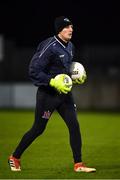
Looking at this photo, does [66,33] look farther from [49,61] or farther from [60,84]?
[60,84]

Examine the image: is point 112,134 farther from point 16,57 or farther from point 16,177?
point 16,57

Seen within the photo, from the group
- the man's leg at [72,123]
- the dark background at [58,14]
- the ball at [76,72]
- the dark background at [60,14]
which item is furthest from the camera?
the dark background at [58,14]

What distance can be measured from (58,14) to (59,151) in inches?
1283

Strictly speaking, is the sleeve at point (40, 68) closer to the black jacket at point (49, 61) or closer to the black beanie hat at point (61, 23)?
the black jacket at point (49, 61)

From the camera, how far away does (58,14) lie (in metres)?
45.2

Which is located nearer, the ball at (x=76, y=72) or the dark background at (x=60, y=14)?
the ball at (x=76, y=72)

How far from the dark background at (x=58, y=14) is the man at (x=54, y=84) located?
105 feet

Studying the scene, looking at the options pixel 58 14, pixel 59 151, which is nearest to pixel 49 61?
pixel 59 151

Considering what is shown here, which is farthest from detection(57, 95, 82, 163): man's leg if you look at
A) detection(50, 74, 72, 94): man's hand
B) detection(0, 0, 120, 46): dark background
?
detection(0, 0, 120, 46): dark background

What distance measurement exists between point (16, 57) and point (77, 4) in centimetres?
1380

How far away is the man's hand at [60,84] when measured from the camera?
9.70m

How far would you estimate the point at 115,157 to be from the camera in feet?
39.3

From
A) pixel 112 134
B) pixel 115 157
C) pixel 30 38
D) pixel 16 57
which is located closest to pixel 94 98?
pixel 16 57

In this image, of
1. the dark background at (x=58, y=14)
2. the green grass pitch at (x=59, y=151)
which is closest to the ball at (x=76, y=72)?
the green grass pitch at (x=59, y=151)
